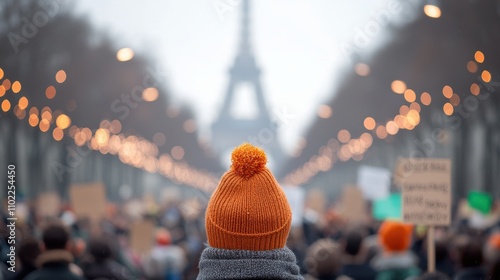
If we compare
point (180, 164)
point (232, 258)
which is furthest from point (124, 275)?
point (180, 164)

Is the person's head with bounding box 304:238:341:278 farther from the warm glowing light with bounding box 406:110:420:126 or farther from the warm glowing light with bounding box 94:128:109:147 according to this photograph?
the warm glowing light with bounding box 94:128:109:147

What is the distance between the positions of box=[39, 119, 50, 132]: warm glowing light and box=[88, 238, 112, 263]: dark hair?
41615mm

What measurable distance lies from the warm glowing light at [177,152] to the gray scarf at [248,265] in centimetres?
10867

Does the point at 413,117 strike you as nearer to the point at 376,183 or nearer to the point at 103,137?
the point at 103,137

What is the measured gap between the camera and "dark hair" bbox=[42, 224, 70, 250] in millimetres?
9914

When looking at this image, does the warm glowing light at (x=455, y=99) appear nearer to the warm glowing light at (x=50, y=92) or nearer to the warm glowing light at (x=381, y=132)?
the warm glowing light at (x=50, y=92)

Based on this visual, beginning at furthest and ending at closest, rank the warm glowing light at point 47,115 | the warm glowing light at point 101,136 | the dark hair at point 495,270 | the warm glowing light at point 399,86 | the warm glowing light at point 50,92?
the warm glowing light at point 101,136
the warm glowing light at point 399,86
the warm glowing light at point 47,115
the warm glowing light at point 50,92
the dark hair at point 495,270

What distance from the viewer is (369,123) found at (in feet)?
261

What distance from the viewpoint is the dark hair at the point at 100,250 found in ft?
42.1

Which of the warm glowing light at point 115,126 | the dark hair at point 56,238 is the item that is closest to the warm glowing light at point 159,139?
the warm glowing light at point 115,126

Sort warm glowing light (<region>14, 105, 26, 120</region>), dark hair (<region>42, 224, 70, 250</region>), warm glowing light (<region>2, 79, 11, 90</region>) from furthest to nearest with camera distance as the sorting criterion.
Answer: warm glowing light (<region>14, 105, 26, 120</region>)
warm glowing light (<region>2, 79, 11, 90</region>)
dark hair (<region>42, 224, 70, 250</region>)

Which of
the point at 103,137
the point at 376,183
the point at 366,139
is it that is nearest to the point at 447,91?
the point at 103,137

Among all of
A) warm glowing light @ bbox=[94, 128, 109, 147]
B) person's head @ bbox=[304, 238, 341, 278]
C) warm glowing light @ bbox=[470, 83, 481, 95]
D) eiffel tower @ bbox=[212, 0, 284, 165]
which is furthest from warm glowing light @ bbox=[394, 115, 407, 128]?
person's head @ bbox=[304, 238, 341, 278]

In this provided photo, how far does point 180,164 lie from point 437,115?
79.1 m
